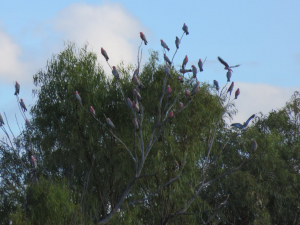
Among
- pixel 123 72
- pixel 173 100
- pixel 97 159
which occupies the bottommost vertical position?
pixel 97 159

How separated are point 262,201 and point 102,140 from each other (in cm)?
550

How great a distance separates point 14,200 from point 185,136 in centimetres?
453

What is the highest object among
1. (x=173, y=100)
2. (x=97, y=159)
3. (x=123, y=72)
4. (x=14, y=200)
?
(x=123, y=72)

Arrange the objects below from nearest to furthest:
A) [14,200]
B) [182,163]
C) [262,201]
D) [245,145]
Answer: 1. [14,200]
2. [182,163]
3. [262,201]
4. [245,145]

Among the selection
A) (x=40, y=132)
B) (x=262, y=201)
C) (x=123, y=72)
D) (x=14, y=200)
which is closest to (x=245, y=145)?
(x=262, y=201)

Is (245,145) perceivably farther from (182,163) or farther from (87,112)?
(87,112)

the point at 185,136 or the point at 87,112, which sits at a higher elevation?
the point at 87,112

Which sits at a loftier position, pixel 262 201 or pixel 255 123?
pixel 255 123

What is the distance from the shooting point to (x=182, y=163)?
38.1ft

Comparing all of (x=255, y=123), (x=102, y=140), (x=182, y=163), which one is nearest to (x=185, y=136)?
(x=182, y=163)

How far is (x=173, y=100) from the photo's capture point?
12.0 metres

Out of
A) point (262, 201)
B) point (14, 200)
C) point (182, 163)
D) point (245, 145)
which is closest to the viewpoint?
point (14, 200)

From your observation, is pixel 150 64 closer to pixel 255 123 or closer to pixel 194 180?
pixel 194 180

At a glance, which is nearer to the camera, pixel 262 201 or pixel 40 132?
pixel 40 132
